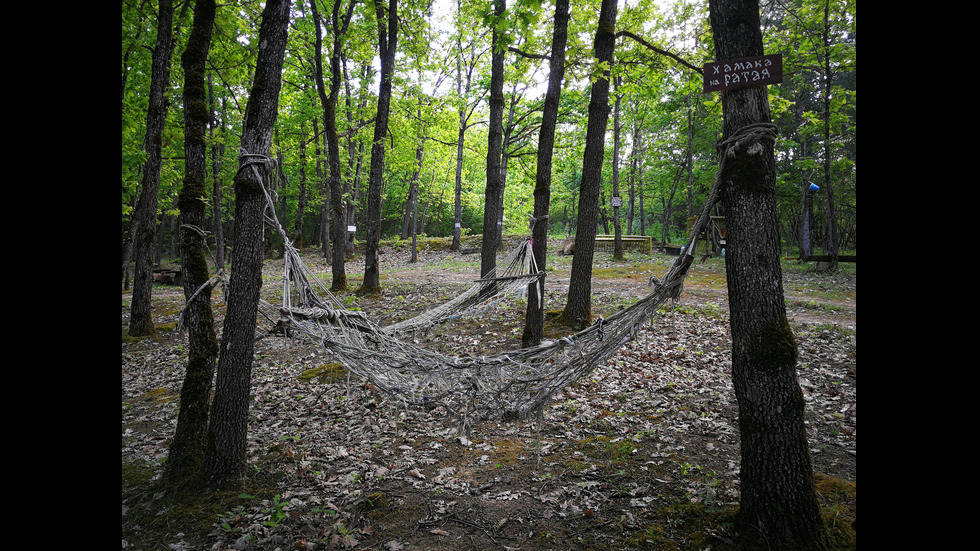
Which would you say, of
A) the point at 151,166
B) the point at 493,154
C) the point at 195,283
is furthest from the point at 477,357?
the point at 151,166

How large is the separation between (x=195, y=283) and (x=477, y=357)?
1.95 metres

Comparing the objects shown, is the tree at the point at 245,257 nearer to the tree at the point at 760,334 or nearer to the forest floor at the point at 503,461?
the forest floor at the point at 503,461

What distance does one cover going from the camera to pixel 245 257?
2.59m

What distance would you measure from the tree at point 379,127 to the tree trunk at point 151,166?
2958 millimetres

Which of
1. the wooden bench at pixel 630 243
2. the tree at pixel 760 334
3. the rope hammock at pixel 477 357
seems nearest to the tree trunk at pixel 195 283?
the rope hammock at pixel 477 357

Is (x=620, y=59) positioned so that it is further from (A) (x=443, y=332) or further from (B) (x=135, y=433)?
(B) (x=135, y=433)

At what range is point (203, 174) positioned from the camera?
286 cm

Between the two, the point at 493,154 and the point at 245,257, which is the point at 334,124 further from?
the point at 245,257

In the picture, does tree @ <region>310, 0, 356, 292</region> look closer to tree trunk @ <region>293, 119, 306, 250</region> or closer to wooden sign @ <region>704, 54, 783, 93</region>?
tree trunk @ <region>293, 119, 306, 250</region>

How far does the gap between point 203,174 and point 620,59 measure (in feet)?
13.7

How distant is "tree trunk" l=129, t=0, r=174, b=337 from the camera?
4.92 metres

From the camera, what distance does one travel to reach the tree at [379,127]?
735cm
